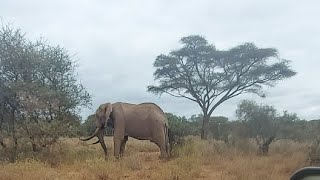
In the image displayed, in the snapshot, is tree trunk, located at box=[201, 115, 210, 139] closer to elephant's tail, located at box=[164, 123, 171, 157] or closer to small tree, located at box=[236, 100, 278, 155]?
small tree, located at box=[236, 100, 278, 155]

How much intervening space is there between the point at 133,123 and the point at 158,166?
3511 mm

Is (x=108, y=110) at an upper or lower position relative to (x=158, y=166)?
upper

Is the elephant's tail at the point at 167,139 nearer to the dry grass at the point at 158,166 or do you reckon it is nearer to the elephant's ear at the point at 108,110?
the dry grass at the point at 158,166

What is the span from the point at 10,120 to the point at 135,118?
13.2 feet

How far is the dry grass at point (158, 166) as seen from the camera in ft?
32.8

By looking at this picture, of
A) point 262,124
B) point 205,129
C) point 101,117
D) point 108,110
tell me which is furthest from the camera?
point 205,129

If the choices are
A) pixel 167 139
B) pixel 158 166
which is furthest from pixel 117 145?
pixel 158 166

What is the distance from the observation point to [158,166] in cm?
1195

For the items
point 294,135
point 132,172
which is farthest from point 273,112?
point 132,172

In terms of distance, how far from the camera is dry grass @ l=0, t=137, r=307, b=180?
9.99 meters

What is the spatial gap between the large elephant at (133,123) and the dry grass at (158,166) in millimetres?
685

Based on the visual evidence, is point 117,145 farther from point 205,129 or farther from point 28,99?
point 205,129

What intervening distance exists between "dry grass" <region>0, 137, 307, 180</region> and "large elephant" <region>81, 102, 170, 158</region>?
2.25 ft

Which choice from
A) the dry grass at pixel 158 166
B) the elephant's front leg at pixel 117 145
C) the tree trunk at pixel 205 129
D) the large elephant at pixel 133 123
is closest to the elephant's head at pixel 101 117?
the large elephant at pixel 133 123
